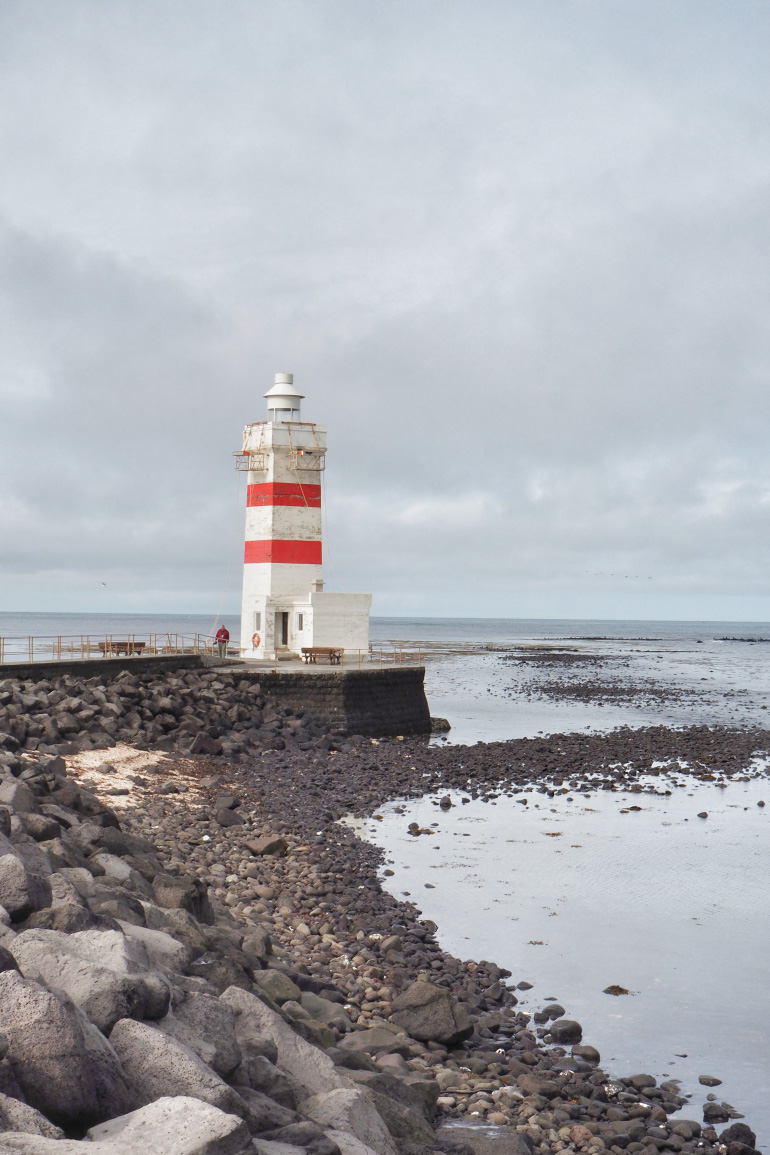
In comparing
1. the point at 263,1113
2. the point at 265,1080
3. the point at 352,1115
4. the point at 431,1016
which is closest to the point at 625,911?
the point at 431,1016

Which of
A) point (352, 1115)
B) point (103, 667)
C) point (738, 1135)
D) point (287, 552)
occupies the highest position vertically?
point (287, 552)

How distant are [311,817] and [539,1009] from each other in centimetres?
633

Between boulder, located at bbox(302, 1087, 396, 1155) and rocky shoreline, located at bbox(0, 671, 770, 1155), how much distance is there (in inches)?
0.4

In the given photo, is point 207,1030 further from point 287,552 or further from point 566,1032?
point 287,552

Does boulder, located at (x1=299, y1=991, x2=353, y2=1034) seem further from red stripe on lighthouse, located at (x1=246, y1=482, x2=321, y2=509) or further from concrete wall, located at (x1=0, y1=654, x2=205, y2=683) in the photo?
red stripe on lighthouse, located at (x1=246, y1=482, x2=321, y2=509)

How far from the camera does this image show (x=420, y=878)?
38.7 ft

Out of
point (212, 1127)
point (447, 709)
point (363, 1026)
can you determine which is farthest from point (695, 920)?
point (447, 709)

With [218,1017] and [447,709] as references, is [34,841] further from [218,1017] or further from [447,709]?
[447,709]

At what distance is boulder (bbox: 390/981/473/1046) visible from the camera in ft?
23.3

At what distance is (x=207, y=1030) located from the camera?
4754mm

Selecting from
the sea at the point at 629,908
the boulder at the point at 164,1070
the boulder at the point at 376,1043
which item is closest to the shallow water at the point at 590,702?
the sea at the point at 629,908

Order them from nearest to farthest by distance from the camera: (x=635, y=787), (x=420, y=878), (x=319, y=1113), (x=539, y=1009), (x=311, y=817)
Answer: (x=319, y=1113) < (x=539, y=1009) < (x=420, y=878) < (x=311, y=817) < (x=635, y=787)

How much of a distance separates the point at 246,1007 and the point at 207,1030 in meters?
0.83

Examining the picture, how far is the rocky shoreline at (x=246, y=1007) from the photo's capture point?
3842 millimetres
